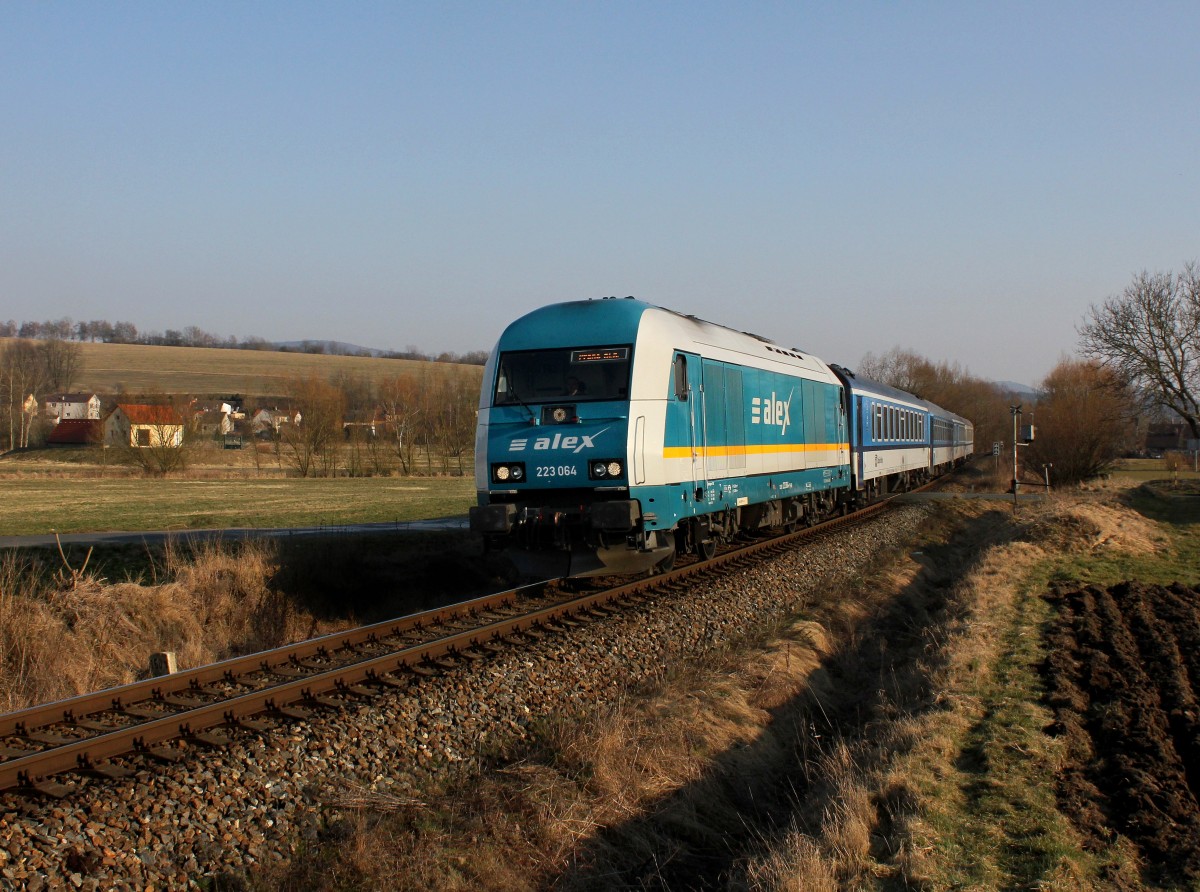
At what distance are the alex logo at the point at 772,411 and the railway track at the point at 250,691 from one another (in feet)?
17.1

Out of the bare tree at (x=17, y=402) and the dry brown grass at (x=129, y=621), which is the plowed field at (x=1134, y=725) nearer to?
the dry brown grass at (x=129, y=621)

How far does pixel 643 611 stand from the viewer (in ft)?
37.8

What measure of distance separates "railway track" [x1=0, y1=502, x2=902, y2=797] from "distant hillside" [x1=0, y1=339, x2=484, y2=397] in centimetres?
6920

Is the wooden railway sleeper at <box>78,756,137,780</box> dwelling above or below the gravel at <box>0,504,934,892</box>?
above

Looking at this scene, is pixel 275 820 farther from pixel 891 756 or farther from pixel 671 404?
pixel 671 404

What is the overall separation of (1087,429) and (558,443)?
3481 centimetres

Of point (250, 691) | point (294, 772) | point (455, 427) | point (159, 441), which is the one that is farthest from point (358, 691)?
point (455, 427)

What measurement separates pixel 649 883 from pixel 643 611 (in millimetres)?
6044

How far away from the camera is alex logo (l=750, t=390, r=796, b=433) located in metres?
15.6

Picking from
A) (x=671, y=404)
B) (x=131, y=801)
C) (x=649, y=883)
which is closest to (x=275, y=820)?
(x=131, y=801)

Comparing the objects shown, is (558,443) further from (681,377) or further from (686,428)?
(681,377)

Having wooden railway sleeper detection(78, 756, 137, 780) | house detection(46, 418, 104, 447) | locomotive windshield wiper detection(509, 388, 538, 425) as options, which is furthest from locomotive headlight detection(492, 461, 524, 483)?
house detection(46, 418, 104, 447)

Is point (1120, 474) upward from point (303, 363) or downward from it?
downward

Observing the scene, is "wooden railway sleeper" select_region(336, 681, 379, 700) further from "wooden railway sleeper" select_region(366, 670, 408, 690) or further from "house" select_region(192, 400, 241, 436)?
"house" select_region(192, 400, 241, 436)
